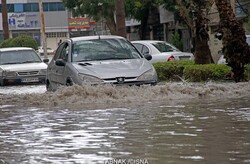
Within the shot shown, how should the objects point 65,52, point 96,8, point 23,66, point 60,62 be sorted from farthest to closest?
point 96,8
point 23,66
point 65,52
point 60,62

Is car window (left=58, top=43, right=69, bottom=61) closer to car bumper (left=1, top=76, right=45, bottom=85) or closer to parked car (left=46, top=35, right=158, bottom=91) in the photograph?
parked car (left=46, top=35, right=158, bottom=91)

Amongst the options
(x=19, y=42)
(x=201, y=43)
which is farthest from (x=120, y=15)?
(x=19, y=42)

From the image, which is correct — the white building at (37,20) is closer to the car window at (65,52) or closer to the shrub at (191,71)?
the shrub at (191,71)

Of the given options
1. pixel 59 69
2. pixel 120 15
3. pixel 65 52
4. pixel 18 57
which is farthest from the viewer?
pixel 120 15

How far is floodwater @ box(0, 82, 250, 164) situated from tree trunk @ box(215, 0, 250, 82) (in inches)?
38.8

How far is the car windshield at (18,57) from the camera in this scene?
2434cm

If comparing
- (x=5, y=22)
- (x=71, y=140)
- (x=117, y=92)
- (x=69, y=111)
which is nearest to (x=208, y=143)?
(x=71, y=140)

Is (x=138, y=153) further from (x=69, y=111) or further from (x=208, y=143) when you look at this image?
(x=69, y=111)

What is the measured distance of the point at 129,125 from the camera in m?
9.80

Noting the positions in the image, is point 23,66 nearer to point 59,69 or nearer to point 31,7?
point 59,69

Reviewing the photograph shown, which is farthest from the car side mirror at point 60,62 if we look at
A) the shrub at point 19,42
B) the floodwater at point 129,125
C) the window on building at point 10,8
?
the window on building at point 10,8

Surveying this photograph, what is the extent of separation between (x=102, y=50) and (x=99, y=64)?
1.00 m

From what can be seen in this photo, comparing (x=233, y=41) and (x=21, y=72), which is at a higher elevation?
(x=233, y=41)

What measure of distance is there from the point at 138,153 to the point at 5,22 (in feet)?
118
